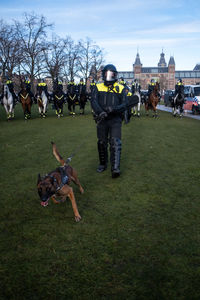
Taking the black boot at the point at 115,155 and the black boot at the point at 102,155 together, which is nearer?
the black boot at the point at 115,155

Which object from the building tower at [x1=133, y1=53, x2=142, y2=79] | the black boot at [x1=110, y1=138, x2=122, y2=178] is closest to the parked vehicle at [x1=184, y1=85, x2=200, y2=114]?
the black boot at [x1=110, y1=138, x2=122, y2=178]

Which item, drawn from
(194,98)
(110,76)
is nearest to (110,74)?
(110,76)

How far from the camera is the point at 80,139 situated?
368 inches

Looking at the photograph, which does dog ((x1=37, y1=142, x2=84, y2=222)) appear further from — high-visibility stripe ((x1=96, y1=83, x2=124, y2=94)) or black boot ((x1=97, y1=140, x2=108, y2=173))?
high-visibility stripe ((x1=96, y1=83, x2=124, y2=94))

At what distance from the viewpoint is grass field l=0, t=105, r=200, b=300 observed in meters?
2.31

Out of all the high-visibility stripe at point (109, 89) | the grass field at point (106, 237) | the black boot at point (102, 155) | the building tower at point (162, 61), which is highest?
the building tower at point (162, 61)

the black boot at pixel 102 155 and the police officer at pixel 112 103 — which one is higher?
Answer: the police officer at pixel 112 103

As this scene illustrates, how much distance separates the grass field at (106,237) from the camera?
7.57ft

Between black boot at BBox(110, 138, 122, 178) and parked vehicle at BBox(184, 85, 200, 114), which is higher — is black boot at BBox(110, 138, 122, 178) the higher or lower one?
the lower one

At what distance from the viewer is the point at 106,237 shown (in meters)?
3.06

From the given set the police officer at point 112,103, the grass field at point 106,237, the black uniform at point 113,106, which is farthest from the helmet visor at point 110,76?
the grass field at point 106,237

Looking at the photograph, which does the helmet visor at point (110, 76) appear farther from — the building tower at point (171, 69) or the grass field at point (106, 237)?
the building tower at point (171, 69)

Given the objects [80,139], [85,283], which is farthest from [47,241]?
[80,139]

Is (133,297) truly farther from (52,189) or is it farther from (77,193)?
(77,193)
